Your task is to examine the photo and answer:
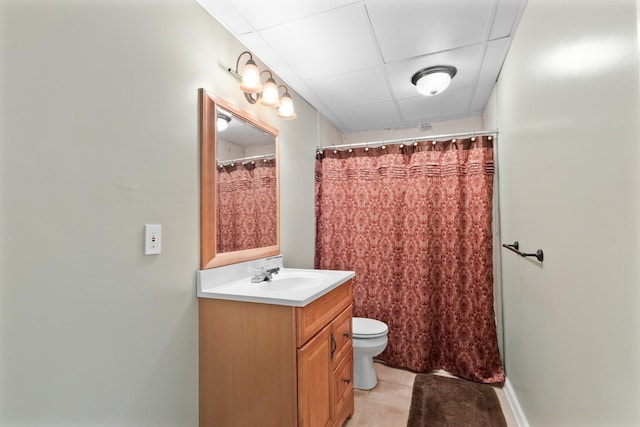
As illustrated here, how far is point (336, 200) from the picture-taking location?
270 cm

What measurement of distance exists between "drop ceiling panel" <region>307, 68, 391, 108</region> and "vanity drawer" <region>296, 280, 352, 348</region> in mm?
1488

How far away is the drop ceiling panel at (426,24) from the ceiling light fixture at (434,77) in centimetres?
22

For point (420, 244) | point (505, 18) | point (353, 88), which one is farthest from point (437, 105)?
point (420, 244)

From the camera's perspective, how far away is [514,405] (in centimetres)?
185

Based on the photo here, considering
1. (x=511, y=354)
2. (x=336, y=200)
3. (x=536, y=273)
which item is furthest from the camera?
(x=336, y=200)

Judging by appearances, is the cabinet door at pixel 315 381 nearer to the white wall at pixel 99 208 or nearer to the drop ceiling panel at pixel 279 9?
the white wall at pixel 99 208

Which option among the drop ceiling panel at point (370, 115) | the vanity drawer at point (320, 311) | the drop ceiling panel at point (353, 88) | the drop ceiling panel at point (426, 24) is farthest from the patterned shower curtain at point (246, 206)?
the drop ceiling panel at point (370, 115)

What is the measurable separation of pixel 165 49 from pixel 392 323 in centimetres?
240

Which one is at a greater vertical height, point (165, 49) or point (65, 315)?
point (165, 49)

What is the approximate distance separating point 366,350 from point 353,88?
2.00 meters

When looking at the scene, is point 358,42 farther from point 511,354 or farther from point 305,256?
point 511,354

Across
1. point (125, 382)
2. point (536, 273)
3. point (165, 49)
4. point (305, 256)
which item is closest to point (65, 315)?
point (125, 382)

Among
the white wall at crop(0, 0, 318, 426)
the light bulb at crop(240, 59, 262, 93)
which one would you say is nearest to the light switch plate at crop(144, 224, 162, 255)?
the white wall at crop(0, 0, 318, 426)

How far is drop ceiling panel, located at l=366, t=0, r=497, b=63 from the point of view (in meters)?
1.52
